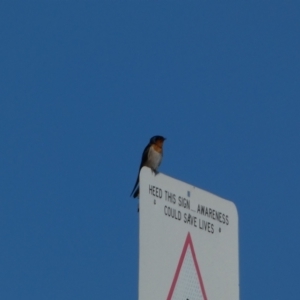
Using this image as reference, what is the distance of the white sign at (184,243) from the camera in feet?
8.30

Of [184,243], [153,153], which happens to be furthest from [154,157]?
[184,243]

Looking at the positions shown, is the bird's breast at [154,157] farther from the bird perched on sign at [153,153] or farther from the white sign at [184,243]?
the white sign at [184,243]

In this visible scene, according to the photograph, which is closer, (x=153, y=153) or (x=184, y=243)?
(x=184, y=243)

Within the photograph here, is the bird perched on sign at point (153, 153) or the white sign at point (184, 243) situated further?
the bird perched on sign at point (153, 153)

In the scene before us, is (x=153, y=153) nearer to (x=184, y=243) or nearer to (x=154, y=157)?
(x=154, y=157)

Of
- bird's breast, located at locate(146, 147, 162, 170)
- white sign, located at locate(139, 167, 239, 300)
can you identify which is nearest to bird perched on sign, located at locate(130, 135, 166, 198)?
bird's breast, located at locate(146, 147, 162, 170)

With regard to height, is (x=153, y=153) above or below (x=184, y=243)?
above

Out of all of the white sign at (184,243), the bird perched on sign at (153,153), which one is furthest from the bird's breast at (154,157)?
the white sign at (184,243)

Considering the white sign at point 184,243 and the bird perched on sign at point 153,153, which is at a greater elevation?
the bird perched on sign at point 153,153

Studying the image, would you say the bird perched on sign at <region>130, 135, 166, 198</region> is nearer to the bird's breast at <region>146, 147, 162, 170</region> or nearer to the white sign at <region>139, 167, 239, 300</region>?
the bird's breast at <region>146, 147, 162, 170</region>

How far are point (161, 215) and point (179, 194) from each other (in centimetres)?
19

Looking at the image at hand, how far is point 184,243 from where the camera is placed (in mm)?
2723

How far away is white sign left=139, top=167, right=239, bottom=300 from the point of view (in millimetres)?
2529

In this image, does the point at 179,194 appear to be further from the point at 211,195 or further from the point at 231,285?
the point at 231,285
